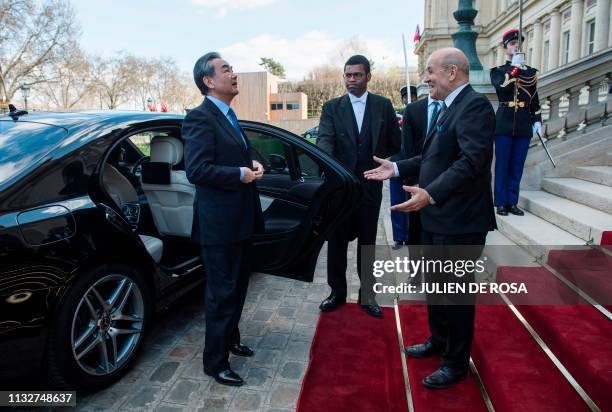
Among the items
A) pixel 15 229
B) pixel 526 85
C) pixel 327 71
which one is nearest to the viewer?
pixel 15 229

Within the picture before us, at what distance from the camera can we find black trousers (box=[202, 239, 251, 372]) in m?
2.66

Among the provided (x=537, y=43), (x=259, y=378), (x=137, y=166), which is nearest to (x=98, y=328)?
(x=259, y=378)

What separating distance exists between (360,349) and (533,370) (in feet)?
3.54

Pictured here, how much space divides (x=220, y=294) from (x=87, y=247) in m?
0.78

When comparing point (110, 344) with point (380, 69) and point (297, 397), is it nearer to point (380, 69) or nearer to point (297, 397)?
point (297, 397)

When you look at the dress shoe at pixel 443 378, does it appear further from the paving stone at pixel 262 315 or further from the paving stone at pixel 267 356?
the paving stone at pixel 262 315

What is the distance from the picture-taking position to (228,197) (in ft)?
8.42

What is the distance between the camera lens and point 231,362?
2996 millimetres

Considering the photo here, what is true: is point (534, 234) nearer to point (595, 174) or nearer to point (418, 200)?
point (595, 174)

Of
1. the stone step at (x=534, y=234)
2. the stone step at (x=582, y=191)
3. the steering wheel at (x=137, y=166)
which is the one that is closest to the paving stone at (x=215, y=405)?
the steering wheel at (x=137, y=166)

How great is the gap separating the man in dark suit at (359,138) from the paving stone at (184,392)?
136cm

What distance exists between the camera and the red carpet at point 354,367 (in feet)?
8.23

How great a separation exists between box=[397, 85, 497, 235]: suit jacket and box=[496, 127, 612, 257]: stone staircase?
1.78m

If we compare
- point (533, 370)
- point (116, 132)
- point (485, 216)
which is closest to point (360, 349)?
point (533, 370)
